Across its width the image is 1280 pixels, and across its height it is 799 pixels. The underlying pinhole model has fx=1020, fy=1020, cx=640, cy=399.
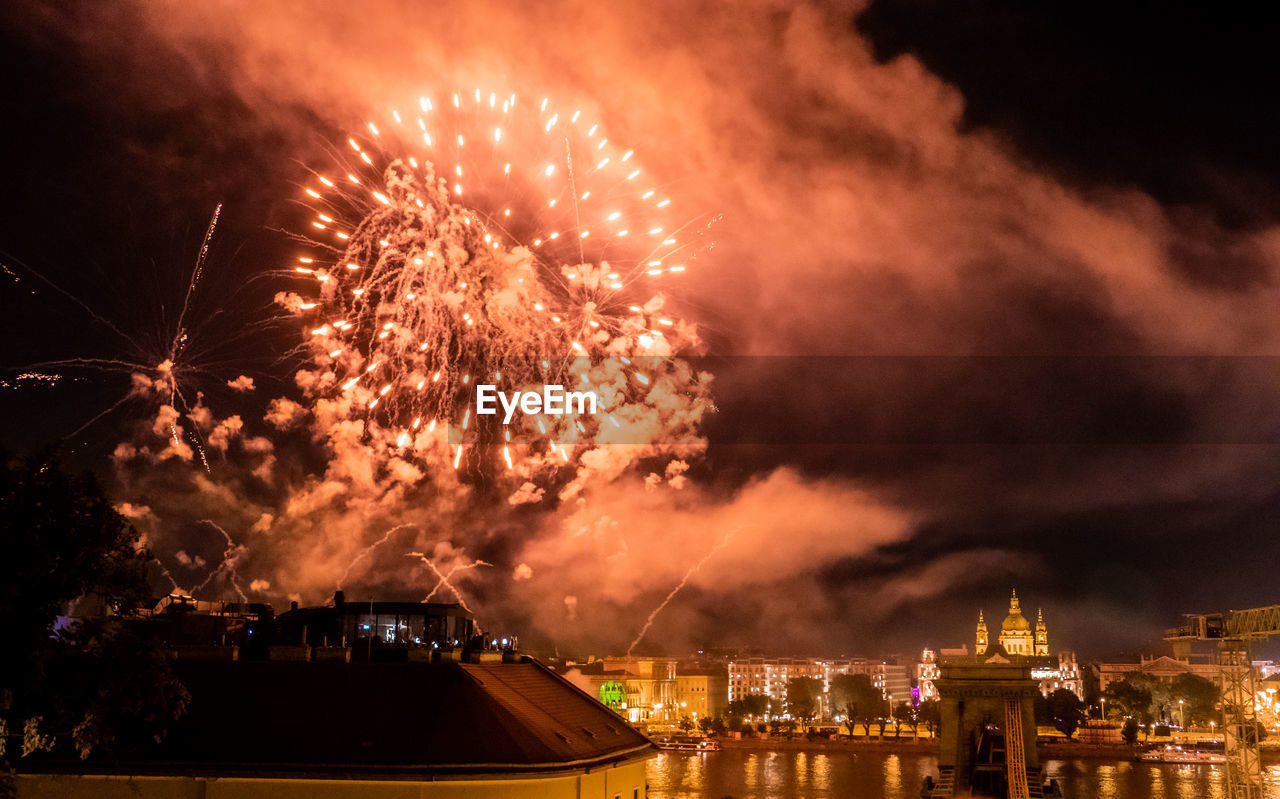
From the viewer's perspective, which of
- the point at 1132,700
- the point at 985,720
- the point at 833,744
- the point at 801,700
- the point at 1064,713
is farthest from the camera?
the point at 801,700

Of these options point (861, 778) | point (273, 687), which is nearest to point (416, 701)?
point (273, 687)

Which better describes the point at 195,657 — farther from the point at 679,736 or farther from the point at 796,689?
the point at 796,689

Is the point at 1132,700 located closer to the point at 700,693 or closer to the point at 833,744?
the point at 833,744

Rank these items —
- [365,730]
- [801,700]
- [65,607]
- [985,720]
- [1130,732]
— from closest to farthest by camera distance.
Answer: [65,607], [365,730], [985,720], [1130,732], [801,700]

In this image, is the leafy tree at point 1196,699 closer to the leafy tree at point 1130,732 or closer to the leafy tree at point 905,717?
the leafy tree at point 1130,732

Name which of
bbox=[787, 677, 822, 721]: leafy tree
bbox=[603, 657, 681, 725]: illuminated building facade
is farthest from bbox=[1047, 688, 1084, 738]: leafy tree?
bbox=[603, 657, 681, 725]: illuminated building facade

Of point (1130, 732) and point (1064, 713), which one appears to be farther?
point (1064, 713)

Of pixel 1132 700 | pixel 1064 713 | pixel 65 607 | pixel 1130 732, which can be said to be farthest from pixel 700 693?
pixel 65 607
